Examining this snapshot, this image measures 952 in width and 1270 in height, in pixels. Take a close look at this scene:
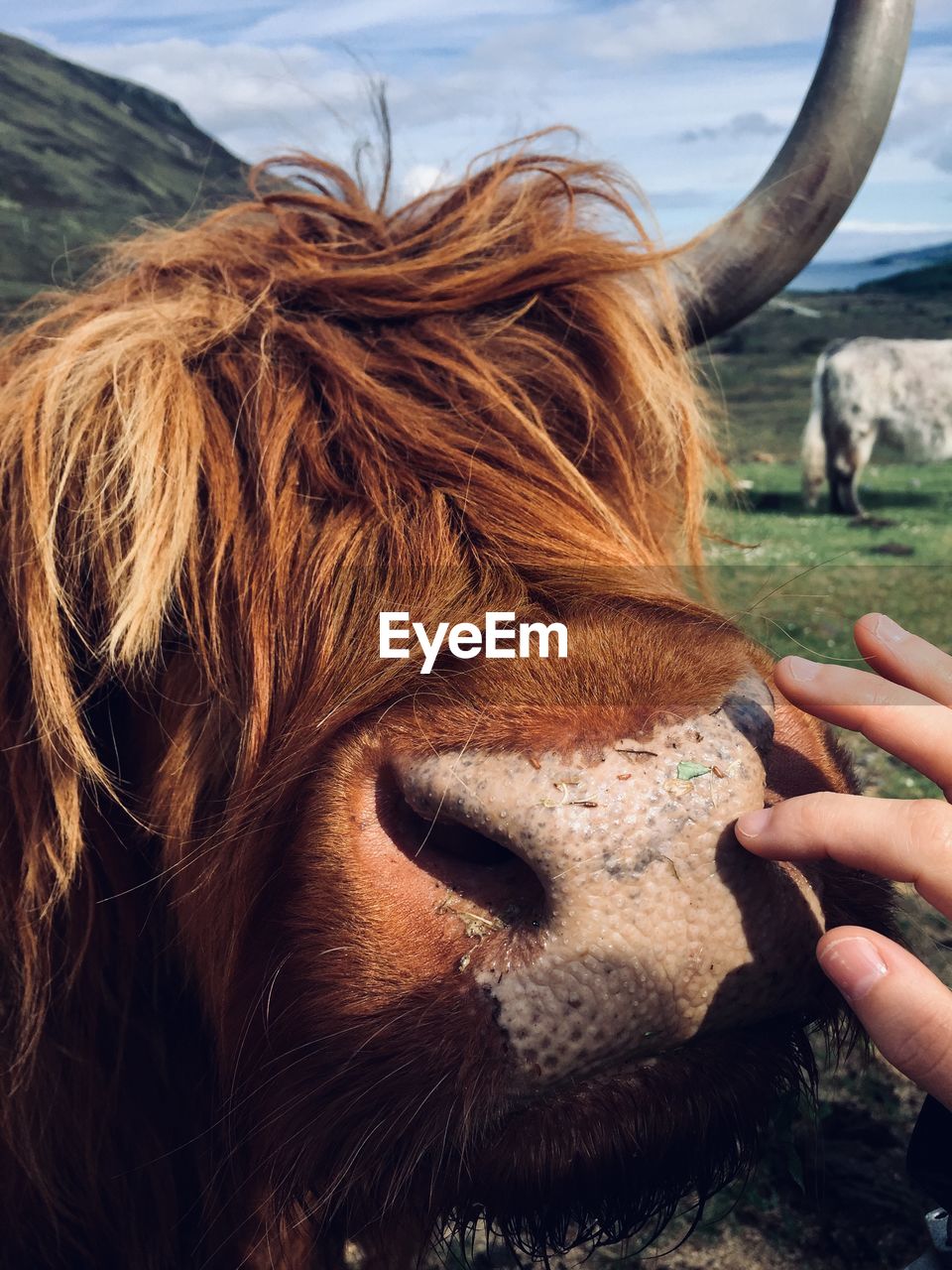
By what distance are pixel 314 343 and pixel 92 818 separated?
0.73m

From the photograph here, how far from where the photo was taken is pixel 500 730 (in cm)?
111

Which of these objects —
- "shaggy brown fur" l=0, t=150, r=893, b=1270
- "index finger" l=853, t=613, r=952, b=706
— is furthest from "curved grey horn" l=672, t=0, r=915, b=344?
"index finger" l=853, t=613, r=952, b=706

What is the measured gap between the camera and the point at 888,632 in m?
1.26

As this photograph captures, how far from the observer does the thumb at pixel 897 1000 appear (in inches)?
39.9

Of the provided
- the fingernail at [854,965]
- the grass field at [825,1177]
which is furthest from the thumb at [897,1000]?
the grass field at [825,1177]

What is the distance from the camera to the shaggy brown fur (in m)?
1.16

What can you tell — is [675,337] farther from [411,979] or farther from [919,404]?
[919,404]

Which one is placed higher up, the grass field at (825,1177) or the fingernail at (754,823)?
the fingernail at (754,823)

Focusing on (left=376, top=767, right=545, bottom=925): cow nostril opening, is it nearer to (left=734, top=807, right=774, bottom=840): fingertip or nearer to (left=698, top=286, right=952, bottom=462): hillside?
(left=734, top=807, right=774, bottom=840): fingertip

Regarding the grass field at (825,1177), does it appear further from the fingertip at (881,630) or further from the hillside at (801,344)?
the hillside at (801,344)

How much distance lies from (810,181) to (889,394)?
35.0 ft

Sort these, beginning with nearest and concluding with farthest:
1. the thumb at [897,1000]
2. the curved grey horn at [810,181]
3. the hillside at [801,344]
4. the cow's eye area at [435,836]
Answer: the thumb at [897,1000]
the cow's eye area at [435,836]
the curved grey horn at [810,181]
the hillside at [801,344]

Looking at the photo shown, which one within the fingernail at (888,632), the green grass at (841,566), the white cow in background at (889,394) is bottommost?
the green grass at (841,566)

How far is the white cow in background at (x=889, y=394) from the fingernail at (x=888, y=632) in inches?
431
